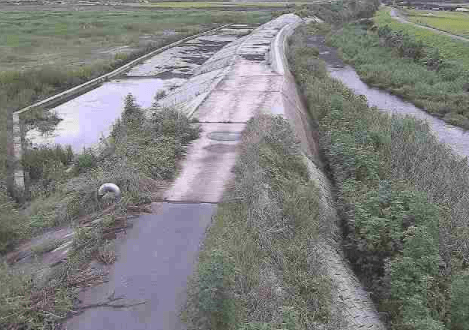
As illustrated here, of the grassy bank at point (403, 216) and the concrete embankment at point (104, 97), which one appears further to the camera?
the concrete embankment at point (104, 97)

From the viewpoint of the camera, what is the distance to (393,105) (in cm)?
2306

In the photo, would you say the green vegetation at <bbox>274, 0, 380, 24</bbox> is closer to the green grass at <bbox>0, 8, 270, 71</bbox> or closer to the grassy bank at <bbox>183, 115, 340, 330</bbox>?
the green grass at <bbox>0, 8, 270, 71</bbox>

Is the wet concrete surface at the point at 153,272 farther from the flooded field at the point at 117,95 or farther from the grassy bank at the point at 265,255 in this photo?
the flooded field at the point at 117,95

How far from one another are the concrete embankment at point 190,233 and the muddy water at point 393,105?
543 cm

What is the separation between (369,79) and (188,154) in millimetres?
18482

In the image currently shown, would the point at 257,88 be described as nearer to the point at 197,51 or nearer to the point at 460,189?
the point at 460,189

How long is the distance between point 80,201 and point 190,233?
250 centimetres

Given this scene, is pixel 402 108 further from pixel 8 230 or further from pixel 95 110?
pixel 8 230

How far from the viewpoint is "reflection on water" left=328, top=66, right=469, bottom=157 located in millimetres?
17672

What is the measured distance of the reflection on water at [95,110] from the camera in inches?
675

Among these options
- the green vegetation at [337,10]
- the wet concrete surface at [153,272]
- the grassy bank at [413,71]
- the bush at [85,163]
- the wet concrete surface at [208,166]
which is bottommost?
the wet concrete surface at [153,272]

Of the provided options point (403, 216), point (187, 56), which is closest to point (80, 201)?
point (403, 216)

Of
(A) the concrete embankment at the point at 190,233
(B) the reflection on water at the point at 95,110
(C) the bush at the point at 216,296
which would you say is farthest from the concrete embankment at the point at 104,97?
(C) the bush at the point at 216,296

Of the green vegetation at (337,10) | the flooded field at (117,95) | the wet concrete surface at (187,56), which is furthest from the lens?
the green vegetation at (337,10)
